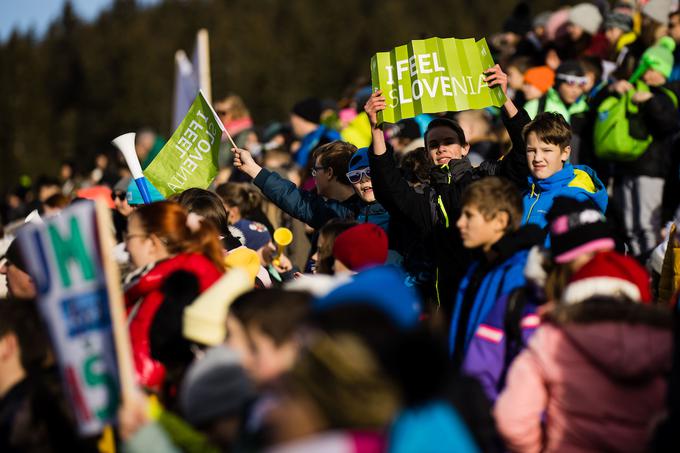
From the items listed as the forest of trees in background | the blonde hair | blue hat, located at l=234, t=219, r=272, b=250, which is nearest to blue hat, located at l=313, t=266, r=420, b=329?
the blonde hair

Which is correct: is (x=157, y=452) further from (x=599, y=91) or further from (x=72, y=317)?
(x=599, y=91)

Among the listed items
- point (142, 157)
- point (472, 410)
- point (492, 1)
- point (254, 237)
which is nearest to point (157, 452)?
point (472, 410)

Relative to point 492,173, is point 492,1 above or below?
below

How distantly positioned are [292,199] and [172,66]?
123ft

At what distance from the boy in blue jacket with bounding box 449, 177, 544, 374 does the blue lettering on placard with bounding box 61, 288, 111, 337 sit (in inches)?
70.0

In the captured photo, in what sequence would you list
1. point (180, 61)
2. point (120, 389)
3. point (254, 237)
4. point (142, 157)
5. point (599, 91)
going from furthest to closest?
point (142, 157) < point (180, 61) < point (599, 91) < point (254, 237) < point (120, 389)

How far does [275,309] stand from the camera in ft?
12.9

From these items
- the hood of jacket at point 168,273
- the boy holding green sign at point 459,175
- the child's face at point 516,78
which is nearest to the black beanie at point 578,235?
the boy holding green sign at point 459,175

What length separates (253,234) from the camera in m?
8.04

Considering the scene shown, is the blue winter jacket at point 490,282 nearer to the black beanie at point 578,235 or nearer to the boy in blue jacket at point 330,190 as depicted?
the black beanie at point 578,235

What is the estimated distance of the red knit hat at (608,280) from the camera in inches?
183

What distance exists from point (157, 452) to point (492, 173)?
3.56m

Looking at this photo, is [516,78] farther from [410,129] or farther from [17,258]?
[17,258]

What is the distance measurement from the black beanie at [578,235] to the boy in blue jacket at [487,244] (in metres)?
0.38
